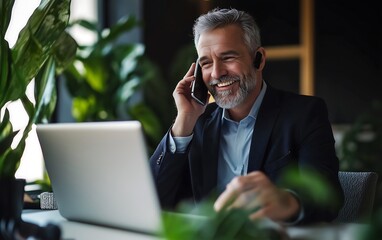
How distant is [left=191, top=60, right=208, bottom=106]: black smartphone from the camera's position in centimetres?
185

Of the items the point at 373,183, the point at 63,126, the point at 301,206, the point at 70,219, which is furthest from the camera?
the point at 373,183

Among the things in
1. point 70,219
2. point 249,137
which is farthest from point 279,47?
point 70,219

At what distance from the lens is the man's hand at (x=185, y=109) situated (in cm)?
180

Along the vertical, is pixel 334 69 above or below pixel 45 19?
below

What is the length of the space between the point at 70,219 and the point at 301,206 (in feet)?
1.78

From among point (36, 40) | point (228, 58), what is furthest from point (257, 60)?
point (36, 40)

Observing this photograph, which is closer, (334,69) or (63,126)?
(63,126)

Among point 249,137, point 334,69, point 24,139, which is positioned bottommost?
point 334,69

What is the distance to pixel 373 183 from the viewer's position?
1813mm

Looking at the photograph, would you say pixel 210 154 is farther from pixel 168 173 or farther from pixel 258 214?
pixel 258 214

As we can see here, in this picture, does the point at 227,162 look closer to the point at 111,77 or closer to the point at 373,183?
the point at 373,183

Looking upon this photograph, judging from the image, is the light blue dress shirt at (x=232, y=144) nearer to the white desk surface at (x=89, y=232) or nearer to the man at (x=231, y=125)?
the man at (x=231, y=125)

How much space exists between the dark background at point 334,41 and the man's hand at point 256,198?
13.6ft

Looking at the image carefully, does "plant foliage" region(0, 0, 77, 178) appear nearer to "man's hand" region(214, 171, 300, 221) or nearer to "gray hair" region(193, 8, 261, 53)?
"gray hair" region(193, 8, 261, 53)
